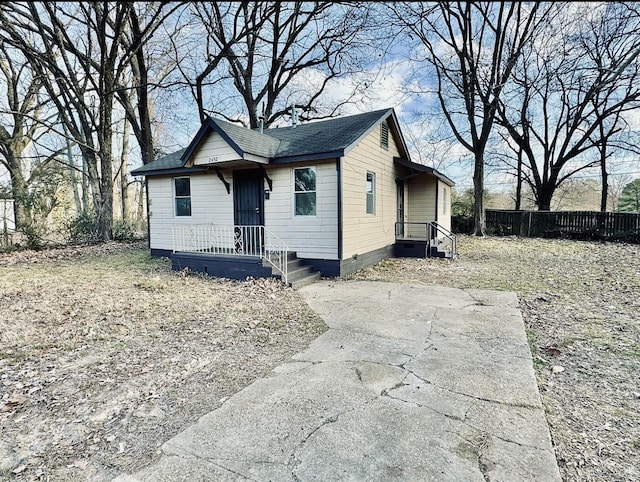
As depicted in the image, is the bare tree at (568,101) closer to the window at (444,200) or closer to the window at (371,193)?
the window at (444,200)

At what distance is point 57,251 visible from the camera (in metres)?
11.5

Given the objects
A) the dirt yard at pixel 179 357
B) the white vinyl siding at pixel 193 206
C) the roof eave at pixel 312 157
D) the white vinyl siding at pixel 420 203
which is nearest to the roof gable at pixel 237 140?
the roof eave at pixel 312 157

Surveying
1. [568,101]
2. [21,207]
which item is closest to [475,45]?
[568,101]

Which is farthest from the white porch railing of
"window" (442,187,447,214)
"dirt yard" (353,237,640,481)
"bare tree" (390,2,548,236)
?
"bare tree" (390,2,548,236)

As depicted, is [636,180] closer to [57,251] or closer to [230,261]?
[230,261]

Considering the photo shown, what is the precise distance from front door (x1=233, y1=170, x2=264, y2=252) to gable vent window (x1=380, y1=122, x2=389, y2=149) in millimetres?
3818

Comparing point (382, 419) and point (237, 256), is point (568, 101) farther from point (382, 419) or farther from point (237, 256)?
point (382, 419)

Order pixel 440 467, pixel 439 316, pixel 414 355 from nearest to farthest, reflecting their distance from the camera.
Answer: pixel 440 467 → pixel 414 355 → pixel 439 316

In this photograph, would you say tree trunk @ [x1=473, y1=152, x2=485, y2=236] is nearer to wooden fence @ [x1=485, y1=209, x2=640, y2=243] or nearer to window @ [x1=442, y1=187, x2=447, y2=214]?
wooden fence @ [x1=485, y1=209, x2=640, y2=243]

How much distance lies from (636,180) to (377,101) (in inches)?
645

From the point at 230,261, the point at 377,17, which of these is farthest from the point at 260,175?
the point at 377,17

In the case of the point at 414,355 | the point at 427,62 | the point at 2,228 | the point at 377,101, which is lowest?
the point at 414,355

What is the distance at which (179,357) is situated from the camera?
3564 millimetres

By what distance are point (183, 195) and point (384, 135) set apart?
6.19m
